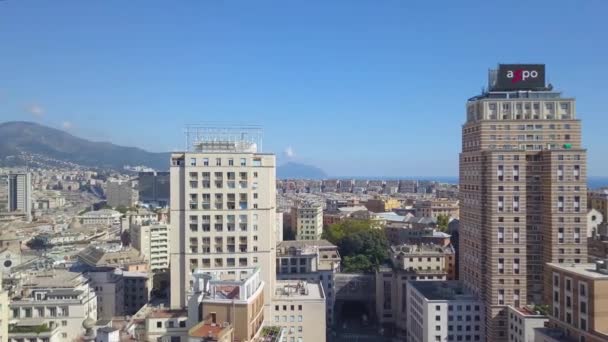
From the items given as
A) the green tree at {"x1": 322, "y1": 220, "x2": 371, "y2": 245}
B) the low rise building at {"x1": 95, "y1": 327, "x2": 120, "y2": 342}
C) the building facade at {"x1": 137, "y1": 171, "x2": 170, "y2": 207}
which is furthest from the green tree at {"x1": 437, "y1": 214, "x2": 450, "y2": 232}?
the building facade at {"x1": 137, "y1": 171, "x2": 170, "y2": 207}

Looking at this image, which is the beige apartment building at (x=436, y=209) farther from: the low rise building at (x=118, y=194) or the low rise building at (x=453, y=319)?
the low rise building at (x=118, y=194)

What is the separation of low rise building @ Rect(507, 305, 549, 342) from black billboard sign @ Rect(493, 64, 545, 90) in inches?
697

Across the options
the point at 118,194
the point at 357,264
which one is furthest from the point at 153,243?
the point at 118,194

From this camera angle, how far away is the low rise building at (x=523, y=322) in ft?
116

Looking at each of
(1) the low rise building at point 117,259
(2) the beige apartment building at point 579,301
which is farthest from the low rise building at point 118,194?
(2) the beige apartment building at point 579,301

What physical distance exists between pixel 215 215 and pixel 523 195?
23013 mm

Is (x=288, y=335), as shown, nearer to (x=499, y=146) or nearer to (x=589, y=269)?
(x=589, y=269)

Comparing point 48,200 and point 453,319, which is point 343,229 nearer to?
point 453,319

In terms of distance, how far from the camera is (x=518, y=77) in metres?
43.1

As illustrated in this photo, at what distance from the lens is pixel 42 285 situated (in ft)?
130

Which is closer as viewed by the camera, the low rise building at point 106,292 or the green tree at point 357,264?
the low rise building at point 106,292

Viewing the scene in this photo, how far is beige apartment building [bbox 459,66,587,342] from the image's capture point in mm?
38438

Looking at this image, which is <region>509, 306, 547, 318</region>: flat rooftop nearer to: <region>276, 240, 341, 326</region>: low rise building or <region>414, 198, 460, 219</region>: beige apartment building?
<region>276, 240, 341, 326</region>: low rise building

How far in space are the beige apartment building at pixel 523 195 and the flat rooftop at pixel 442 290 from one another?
4.52 ft
